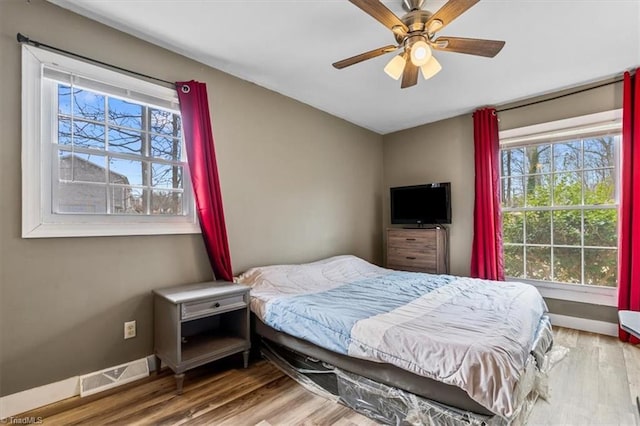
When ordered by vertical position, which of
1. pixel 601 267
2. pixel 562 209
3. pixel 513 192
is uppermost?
pixel 513 192

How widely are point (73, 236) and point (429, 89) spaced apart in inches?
135

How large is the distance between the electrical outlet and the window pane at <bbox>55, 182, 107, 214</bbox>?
33.0 inches

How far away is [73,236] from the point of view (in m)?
2.00

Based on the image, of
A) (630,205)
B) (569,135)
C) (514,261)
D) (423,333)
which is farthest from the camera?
(514,261)

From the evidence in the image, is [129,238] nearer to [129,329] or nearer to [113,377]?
[129,329]

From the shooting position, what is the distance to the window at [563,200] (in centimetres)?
313

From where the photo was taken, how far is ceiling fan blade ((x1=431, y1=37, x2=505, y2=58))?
190 centimetres

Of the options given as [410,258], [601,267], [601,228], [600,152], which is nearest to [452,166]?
[410,258]

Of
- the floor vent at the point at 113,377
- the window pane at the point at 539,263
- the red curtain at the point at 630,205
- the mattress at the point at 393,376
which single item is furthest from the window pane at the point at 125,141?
the red curtain at the point at 630,205

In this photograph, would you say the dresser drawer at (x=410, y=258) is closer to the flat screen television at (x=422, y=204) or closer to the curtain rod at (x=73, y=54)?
the flat screen television at (x=422, y=204)

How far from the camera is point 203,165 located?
2.55 metres

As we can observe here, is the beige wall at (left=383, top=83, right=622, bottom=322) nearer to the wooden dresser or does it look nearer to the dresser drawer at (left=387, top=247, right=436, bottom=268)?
the wooden dresser

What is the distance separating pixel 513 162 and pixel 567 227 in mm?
941

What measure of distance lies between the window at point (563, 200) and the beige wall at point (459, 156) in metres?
0.15
